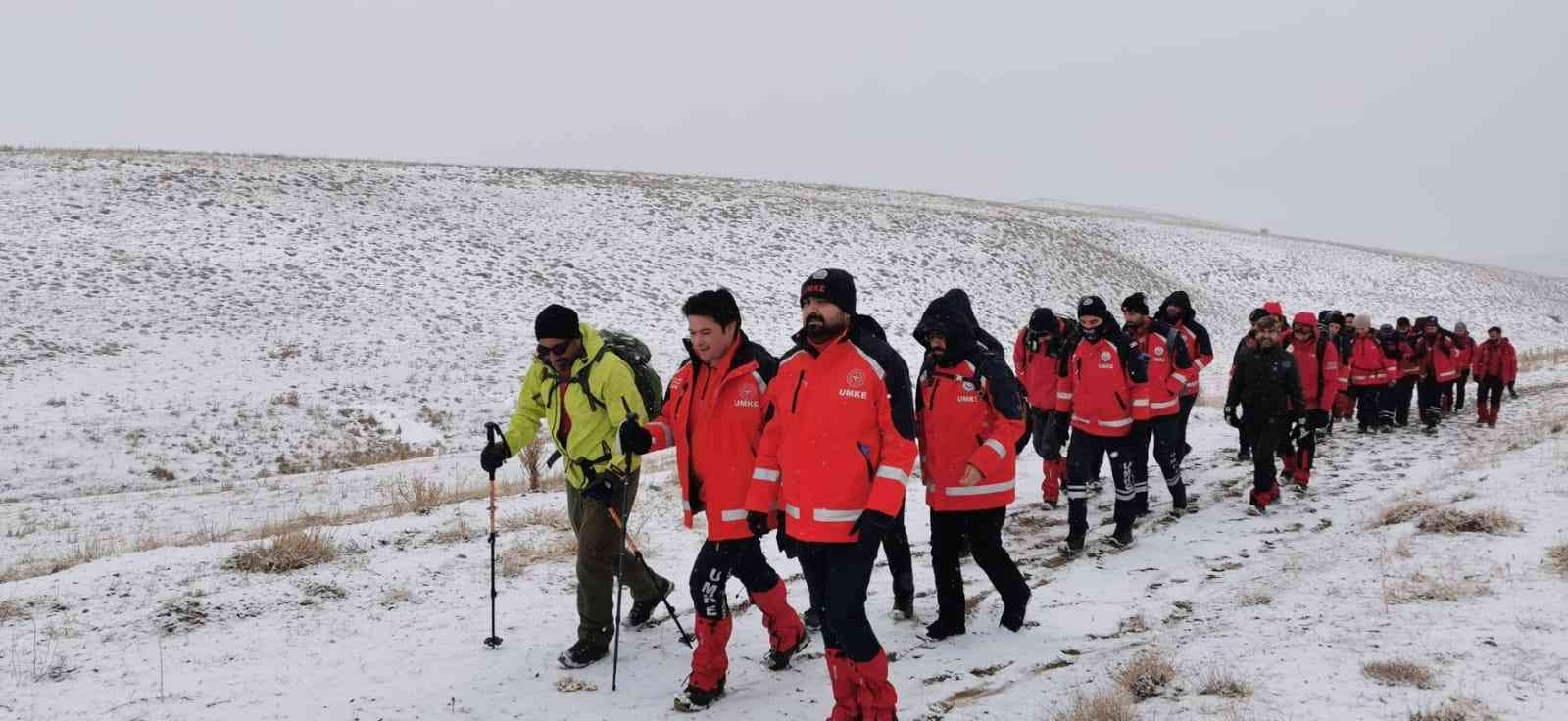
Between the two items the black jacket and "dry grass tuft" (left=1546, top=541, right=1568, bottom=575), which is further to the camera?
the black jacket

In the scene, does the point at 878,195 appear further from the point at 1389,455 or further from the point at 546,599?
the point at 546,599

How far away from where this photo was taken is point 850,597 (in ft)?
13.2

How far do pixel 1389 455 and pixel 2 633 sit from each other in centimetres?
1500

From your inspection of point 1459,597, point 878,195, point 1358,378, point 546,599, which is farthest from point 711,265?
point 1459,597

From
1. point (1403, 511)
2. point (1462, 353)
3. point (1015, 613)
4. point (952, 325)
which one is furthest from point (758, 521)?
point (1462, 353)

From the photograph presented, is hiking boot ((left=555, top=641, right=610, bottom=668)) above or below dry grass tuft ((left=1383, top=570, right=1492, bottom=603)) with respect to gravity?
below

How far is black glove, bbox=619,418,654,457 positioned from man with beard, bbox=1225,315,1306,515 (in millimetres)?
6890

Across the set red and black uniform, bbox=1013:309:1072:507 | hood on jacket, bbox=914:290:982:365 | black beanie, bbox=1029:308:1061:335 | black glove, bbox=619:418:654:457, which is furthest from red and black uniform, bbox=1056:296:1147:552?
black glove, bbox=619:418:654:457

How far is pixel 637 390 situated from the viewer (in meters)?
5.21

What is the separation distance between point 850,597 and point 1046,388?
6222 millimetres

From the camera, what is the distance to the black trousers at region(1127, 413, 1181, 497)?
762 centimetres

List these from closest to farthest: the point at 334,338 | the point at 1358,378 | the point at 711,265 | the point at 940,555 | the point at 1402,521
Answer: the point at 940,555 < the point at 1402,521 < the point at 1358,378 < the point at 334,338 < the point at 711,265

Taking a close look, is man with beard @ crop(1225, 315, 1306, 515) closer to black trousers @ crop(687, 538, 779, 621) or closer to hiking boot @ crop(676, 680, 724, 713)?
black trousers @ crop(687, 538, 779, 621)

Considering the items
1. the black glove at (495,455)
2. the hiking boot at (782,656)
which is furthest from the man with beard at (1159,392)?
the black glove at (495,455)
